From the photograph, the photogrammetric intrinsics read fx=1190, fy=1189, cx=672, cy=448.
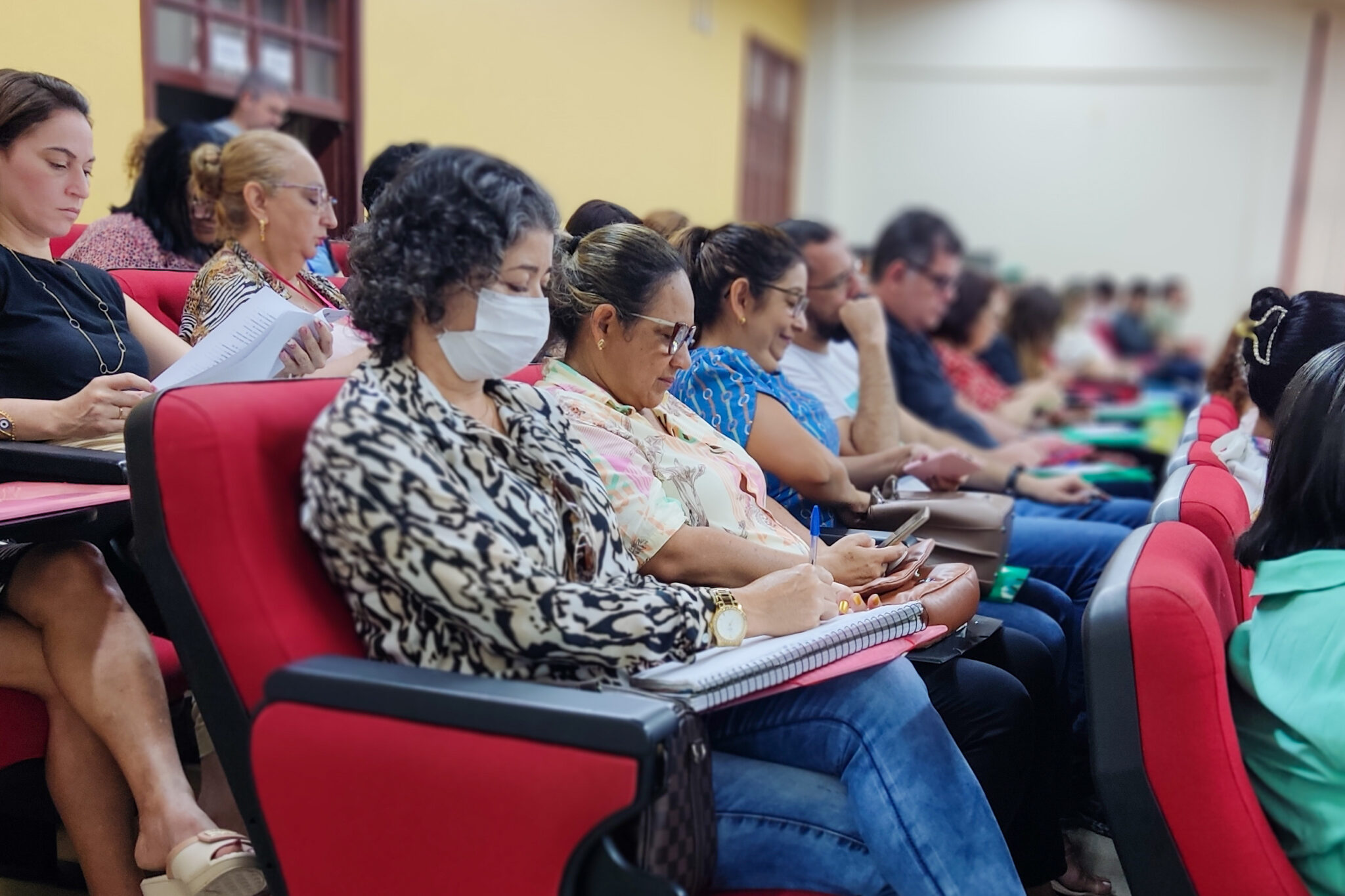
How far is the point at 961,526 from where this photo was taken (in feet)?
7.26

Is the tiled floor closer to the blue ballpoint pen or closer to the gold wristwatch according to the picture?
the blue ballpoint pen

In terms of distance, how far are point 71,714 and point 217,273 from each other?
0.92 m

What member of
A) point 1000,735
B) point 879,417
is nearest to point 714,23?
point 879,417

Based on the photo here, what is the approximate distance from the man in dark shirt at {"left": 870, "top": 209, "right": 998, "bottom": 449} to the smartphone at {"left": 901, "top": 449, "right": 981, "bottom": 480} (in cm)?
96

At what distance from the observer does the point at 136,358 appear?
1999 millimetres

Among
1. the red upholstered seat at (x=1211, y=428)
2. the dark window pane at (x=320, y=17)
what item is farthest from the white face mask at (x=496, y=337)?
the dark window pane at (x=320, y=17)

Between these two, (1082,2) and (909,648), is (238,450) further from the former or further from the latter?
(1082,2)

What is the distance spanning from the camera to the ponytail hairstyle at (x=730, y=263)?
2.32 meters

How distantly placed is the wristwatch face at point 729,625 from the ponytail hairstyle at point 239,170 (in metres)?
1.40

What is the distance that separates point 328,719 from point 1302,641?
1.07 metres

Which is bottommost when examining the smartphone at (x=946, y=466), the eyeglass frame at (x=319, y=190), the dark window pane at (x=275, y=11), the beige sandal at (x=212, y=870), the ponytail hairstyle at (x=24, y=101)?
the beige sandal at (x=212, y=870)

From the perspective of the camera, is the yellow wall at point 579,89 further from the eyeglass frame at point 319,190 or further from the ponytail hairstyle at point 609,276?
the ponytail hairstyle at point 609,276

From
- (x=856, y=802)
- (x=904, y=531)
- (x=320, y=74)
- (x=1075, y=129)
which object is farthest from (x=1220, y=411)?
(x=1075, y=129)

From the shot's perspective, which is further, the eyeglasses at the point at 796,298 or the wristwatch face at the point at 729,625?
the eyeglasses at the point at 796,298
